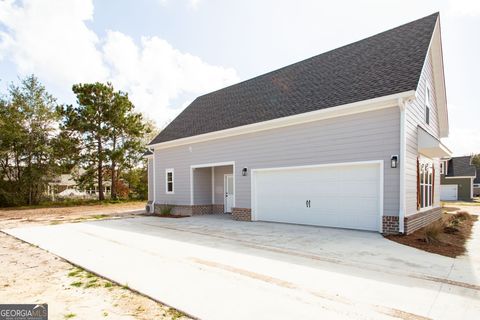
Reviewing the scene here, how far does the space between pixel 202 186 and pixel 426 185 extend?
1041 centimetres

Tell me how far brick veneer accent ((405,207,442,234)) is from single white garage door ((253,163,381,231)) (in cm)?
83

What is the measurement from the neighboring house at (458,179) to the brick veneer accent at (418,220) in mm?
25604

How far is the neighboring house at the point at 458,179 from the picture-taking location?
31312mm

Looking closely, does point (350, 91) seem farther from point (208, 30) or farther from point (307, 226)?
point (208, 30)

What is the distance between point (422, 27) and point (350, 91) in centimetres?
405

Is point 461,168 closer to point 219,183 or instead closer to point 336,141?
point 219,183

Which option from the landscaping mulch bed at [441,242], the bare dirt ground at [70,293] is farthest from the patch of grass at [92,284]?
the landscaping mulch bed at [441,242]

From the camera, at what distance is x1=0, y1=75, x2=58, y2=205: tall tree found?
2359 centimetres

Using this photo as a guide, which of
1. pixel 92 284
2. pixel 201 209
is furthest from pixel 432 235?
pixel 201 209

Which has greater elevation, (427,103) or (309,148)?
(427,103)

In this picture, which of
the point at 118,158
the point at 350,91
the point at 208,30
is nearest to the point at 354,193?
the point at 350,91

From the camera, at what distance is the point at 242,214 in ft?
41.2

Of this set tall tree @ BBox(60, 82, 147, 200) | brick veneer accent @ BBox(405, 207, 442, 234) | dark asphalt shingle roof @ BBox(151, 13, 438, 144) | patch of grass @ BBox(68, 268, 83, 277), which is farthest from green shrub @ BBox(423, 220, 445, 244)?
tall tree @ BBox(60, 82, 147, 200)

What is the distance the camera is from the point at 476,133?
39188 mm
